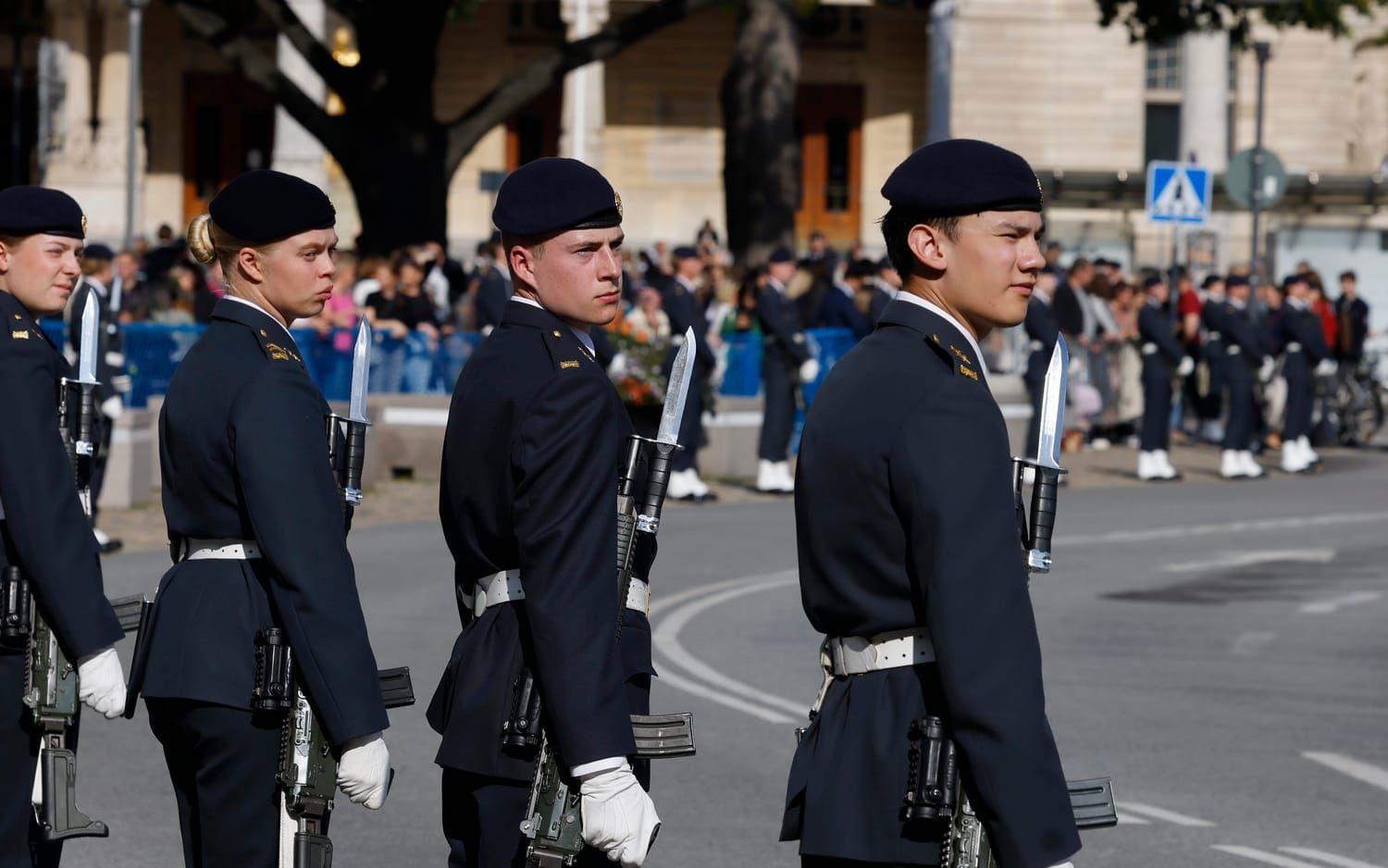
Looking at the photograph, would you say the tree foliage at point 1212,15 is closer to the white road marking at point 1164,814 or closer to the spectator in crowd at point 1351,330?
the spectator in crowd at point 1351,330

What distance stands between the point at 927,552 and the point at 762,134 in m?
28.3

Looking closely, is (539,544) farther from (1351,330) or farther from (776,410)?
(1351,330)

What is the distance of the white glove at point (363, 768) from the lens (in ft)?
16.0

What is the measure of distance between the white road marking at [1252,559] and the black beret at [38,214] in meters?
9.86

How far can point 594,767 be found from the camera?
4.52 meters

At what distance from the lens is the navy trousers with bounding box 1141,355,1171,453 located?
21156 mm

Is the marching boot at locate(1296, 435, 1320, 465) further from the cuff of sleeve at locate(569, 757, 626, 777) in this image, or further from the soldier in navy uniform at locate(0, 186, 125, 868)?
the cuff of sleeve at locate(569, 757, 626, 777)

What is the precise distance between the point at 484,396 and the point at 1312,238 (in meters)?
27.1

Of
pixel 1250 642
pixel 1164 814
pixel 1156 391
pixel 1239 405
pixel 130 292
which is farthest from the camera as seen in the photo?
pixel 130 292

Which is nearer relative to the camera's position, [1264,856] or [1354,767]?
[1264,856]

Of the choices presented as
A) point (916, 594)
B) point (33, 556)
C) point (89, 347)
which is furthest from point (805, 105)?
point (916, 594)

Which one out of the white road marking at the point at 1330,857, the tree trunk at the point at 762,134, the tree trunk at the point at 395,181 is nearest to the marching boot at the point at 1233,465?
the tree trunk at the point at 395,181

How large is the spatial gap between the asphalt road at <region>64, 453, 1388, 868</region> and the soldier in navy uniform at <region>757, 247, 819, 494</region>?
1310mm

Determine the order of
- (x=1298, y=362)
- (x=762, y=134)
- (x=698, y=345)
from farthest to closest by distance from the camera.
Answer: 1. (x=762, y=134)
2. (x=1298, y=362)
3. (x=698, y=345)
